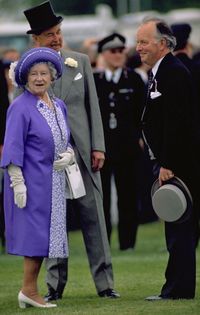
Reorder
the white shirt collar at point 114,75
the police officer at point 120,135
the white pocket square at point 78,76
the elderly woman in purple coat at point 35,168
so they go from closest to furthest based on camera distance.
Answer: the elderly woman in purple coat at point 35,168, the white pocket square at point 78,76, the police officer at point 120,135, the white shirt collar at point 114,75

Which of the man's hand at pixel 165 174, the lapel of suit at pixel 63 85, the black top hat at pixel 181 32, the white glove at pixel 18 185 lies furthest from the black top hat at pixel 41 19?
the black top hat at pixel 181 32

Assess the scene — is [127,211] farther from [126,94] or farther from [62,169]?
[62,169]

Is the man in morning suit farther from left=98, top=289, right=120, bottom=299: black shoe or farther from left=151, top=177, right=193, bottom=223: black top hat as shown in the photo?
left=98, top=289, right=120, bottom=299: black shoe

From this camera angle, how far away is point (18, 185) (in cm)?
1145

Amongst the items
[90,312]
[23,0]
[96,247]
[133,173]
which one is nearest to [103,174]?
[133,173]

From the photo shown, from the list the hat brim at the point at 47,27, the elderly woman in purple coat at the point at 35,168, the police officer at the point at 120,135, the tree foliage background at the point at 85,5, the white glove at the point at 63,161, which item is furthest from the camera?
the tree foliage background at the point at 85,5

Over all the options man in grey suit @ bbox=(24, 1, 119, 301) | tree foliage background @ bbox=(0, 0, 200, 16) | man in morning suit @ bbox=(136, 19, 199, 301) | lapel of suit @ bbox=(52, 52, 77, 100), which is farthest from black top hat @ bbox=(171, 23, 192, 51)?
tree foliage background @ bbox=(0, 0, 200, 16)

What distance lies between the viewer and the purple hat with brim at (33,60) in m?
11.7

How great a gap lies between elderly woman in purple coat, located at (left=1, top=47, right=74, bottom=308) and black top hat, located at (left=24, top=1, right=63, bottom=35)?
0.55m

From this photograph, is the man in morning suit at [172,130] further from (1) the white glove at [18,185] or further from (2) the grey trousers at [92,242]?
(1) the white glove at [18,185]

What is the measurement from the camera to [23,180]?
37.8 feet

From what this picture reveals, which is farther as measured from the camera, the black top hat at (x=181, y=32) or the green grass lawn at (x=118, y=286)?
the black top hat at (x=181, y=32)

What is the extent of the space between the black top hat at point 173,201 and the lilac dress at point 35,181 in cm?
77

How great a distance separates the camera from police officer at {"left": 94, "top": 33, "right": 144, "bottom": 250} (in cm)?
1784
